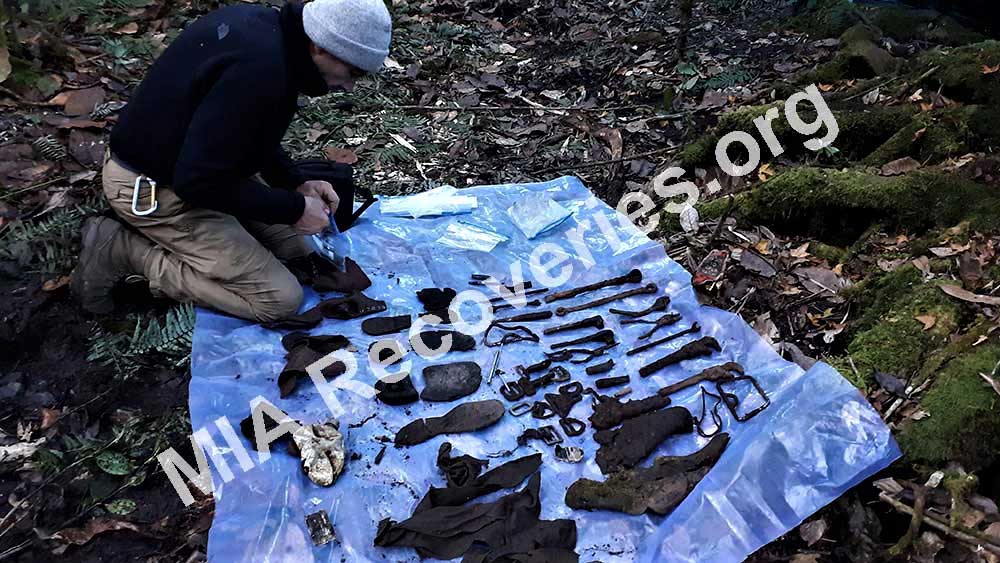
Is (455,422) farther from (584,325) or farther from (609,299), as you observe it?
(609,299)

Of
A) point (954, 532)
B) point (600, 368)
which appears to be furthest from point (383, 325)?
point (954, 532)

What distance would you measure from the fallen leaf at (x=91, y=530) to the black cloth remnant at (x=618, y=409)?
2262 mm

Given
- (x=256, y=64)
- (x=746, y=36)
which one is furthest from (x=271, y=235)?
(x=746, y=36)

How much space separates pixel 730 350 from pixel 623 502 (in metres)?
1.31

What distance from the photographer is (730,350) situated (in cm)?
403

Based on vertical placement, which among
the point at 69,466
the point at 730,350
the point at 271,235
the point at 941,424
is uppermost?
the point at 941,424

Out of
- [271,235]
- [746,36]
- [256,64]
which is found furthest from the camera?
[746,36]

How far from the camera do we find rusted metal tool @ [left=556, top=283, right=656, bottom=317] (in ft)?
14.6

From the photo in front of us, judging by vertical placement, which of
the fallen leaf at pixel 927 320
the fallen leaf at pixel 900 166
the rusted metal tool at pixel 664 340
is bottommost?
A: the rusted metal tool at pixel 664 340

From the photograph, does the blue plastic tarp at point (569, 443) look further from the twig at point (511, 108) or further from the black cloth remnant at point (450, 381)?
the twig at point (511, 108)

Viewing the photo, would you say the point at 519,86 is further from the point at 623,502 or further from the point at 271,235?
the point at 623,502

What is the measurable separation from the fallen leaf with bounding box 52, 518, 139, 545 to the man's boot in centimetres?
149

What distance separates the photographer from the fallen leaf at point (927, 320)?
142 inches

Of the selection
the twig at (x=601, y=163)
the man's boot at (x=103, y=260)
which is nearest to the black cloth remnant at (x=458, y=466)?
the man's boot at (x=103, y=260)
